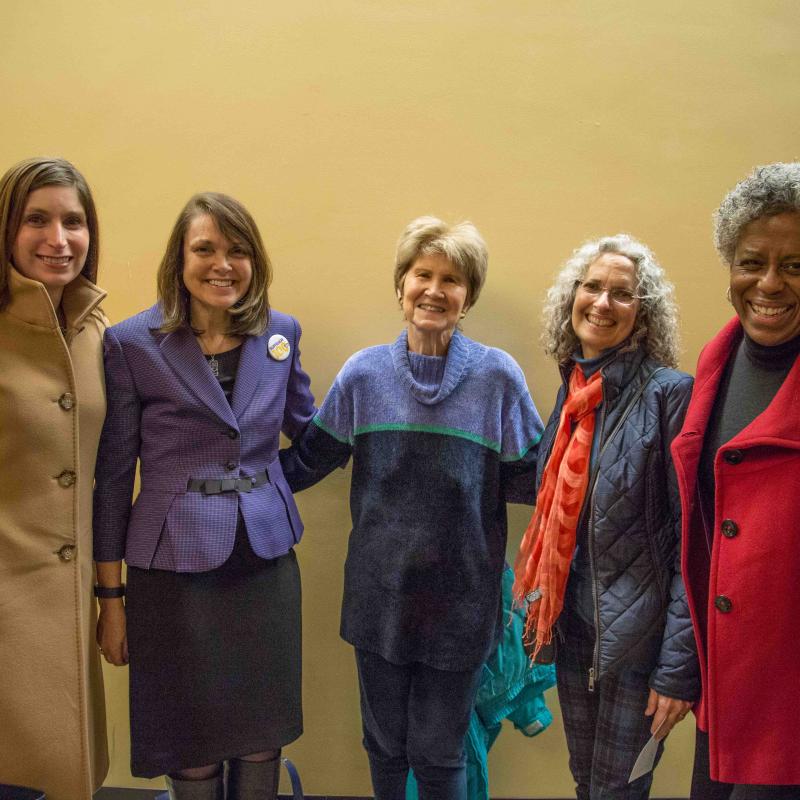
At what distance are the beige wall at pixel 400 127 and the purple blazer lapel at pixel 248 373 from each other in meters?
0.45

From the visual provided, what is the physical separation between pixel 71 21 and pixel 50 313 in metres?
1.16

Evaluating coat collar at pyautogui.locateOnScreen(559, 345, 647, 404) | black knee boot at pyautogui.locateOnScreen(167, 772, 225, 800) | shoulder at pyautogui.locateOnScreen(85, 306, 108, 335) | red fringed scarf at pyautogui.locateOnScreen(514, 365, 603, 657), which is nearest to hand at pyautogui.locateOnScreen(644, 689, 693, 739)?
red fringed scarf at pyautogui.locateOnScreen(514, 365, 603, 657)

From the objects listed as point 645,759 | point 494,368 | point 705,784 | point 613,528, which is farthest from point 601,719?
point 494,368

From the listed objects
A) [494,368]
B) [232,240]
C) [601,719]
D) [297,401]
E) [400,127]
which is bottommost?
[601,719]

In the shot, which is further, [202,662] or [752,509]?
[202,662]

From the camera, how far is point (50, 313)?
5.67 feet

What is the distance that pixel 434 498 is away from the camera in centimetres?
198

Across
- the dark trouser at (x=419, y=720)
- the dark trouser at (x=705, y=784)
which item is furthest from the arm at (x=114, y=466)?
the dark trouser at (x=705, y=784)

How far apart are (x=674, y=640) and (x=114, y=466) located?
1329 mm

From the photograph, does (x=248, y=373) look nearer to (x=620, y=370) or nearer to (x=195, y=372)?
(x=195, y=372)

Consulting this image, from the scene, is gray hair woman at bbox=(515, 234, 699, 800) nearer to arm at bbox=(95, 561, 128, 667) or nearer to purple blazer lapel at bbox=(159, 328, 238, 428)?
purple blazer lapel at bbox=(159, 328, 238, 428)

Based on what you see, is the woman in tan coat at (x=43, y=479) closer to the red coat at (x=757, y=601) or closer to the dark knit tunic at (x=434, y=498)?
the dark knit tunic at (x=434, y=498)

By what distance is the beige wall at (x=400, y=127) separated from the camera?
2.29 metres

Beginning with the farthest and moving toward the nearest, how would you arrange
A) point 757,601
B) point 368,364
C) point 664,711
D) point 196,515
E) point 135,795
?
point 135,795, point 368,364, point 196,515, point 664,711, point 757,601
